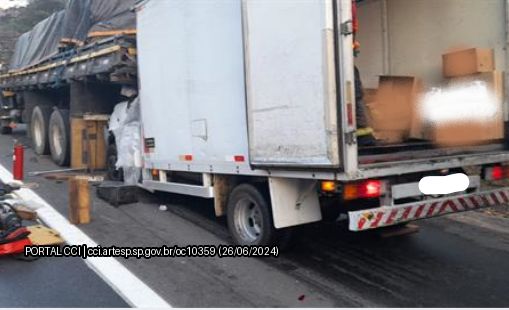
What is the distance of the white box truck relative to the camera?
3.89m

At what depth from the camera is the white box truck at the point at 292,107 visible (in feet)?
12.8

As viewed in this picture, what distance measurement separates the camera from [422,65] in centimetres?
598

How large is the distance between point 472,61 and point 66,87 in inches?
349

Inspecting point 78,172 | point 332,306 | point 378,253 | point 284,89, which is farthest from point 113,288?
point 78,172

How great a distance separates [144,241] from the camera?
5617 mm

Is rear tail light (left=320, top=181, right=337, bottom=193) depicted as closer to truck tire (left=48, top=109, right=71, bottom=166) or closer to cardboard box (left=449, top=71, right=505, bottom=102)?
cardboard box (left=449, top=71, right=505, bottom=102)

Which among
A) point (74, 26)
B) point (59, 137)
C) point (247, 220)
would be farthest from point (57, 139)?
point (247, 220)

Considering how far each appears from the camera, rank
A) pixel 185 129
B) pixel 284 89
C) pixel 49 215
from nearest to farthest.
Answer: pixel 284 89
pixel 185 129
pixel 49 215

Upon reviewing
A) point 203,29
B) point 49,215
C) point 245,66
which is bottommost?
point 49,215

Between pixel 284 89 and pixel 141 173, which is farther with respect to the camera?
pixel 141 173

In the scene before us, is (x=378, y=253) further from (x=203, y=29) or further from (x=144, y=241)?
(x=203, y=29)

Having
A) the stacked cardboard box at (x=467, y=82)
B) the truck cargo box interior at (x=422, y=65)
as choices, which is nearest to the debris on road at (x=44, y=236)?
the truck cargo box interior at (x=422, y=65)

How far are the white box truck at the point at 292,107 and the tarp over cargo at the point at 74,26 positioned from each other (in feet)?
6.77

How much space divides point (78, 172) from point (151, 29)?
4414mm
